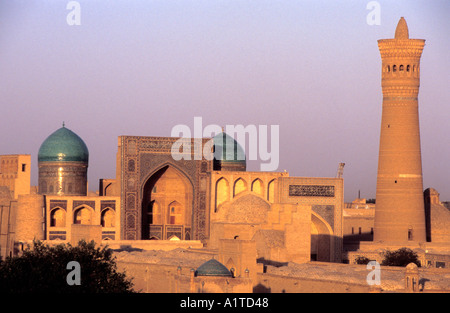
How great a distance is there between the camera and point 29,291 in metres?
22.6

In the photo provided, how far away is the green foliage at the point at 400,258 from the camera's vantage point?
108 ft

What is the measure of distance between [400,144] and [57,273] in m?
15.4

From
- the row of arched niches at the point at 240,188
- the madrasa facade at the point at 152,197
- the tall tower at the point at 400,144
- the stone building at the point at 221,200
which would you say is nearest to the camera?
the stone building at the point at 221,200

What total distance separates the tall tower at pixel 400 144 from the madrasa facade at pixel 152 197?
159cm

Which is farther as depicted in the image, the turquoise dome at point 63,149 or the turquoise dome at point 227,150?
the turquoise dome at point 227,150

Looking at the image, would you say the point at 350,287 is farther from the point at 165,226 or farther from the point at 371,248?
the point at 165,226

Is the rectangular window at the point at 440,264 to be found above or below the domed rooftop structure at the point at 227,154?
below

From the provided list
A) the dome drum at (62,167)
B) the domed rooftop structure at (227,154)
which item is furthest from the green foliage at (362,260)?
the dome drum at (62,167)

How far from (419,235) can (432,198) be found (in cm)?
299

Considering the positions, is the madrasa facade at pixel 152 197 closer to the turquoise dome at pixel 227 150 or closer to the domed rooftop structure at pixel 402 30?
the turquoise dome at pixel 227 150

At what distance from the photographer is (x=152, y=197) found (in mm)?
40500

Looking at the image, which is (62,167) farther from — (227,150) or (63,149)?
(227,150)

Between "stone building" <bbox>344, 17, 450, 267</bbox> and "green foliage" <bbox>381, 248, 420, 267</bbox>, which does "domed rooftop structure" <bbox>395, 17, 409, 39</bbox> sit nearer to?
"stone building" <bbox>344, 17, 450, 267</bbox>

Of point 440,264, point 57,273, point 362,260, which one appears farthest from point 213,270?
point 440,264
